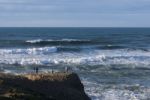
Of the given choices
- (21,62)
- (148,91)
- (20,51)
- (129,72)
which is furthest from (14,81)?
(20,51)

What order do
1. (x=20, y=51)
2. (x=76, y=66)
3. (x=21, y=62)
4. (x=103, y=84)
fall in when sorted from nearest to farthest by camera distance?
(x=103, y=84), (x=76, y=66), (x=21, y=62), (x=20, y=51)

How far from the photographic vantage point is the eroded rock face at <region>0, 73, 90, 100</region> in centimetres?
1622

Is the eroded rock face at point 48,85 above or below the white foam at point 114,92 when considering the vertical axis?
above

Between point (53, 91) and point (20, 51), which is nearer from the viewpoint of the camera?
point (53, 91)

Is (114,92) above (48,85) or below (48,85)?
below

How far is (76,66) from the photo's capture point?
128 ft

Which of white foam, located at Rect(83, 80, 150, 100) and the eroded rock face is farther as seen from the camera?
white foam, located at Rect(83, 80, 150, 100)

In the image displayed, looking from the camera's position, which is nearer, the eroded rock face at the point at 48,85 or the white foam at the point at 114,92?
the eroded rock face at the point at 48,85

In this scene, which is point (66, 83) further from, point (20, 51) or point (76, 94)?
point (20, 51)

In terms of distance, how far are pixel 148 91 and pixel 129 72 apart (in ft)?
29.4

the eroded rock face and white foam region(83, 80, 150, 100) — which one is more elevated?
the eroded rock face

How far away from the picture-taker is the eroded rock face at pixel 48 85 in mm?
16219

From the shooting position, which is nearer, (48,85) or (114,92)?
(48,85)

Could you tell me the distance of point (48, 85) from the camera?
18.2m
